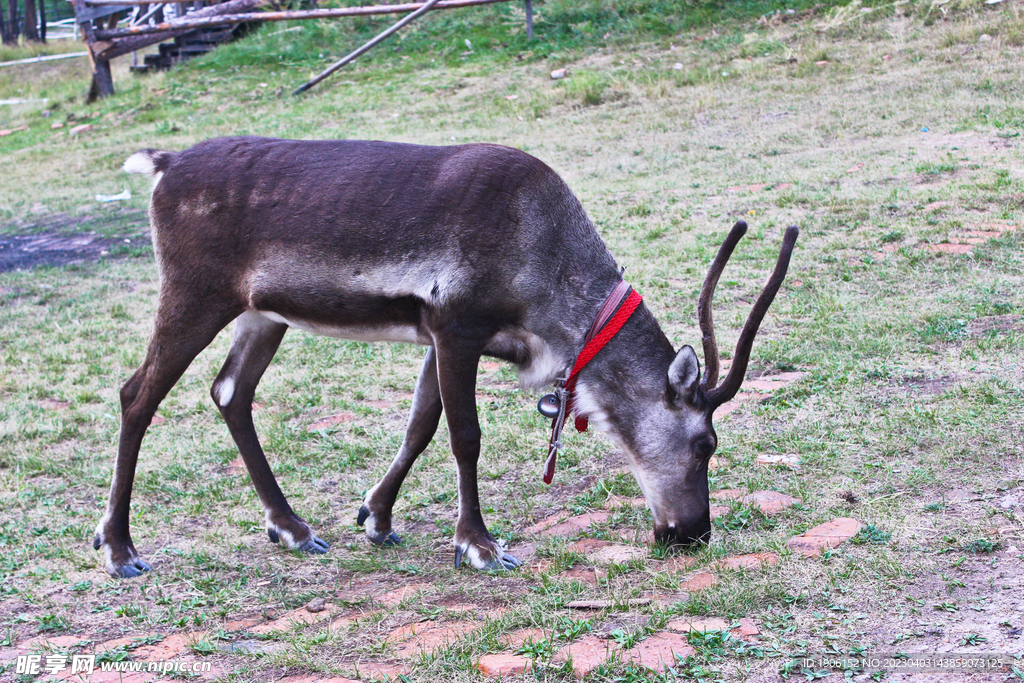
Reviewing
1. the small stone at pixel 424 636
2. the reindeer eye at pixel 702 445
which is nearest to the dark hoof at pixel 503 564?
the small stone at pixel 424 636

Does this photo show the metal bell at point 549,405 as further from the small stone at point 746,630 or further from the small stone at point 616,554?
the small stone at point 746,630

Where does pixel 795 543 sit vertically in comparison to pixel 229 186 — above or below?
below

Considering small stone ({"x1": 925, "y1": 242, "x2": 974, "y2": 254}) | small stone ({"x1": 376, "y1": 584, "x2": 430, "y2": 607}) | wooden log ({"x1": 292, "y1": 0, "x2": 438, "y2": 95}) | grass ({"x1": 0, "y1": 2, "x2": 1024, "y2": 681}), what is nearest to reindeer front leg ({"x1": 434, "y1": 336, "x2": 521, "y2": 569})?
grass ({"x1": 0, "y1": 2, "x2": 1024, "y2": 681})

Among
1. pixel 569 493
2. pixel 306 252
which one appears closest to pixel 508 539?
pixel 569 493

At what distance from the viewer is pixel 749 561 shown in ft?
12.1

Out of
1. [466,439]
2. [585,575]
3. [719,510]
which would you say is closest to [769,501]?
[719,510]

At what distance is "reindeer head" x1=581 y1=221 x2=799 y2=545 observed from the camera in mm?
3912

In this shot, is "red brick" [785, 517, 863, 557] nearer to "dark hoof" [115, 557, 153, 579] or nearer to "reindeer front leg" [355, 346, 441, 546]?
"reindeer front leg" [355, 346, 441, 546]

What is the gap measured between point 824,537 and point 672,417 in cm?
75

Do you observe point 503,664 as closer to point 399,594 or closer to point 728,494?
point 399,594

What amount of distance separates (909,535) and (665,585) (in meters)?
0.94

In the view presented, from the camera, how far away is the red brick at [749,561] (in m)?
3.59

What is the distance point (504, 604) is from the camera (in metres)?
3.60

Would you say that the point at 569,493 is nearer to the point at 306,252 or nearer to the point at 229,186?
the point at 306,252
